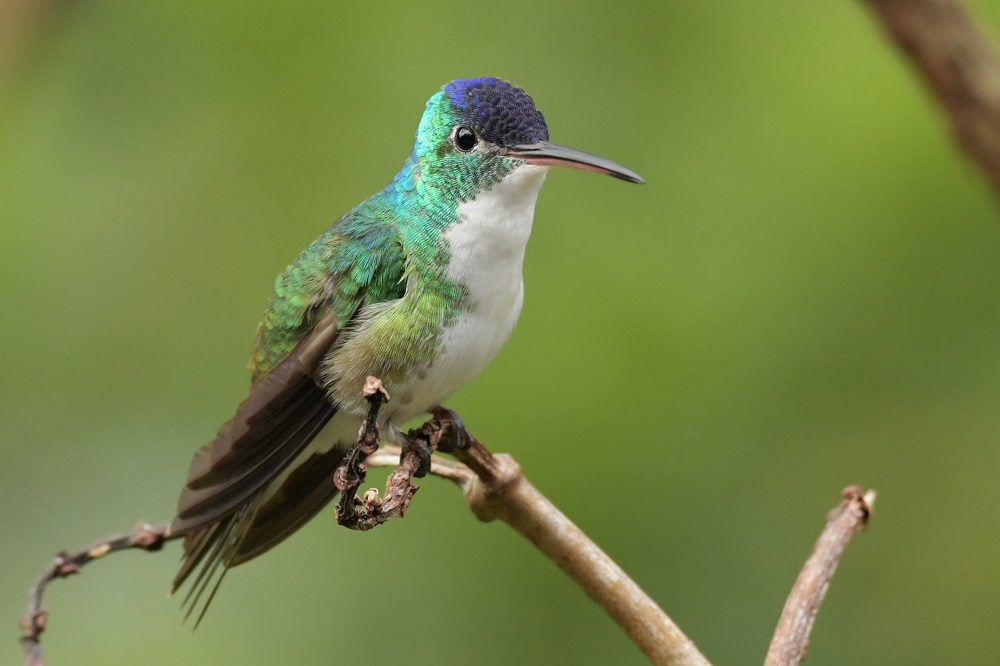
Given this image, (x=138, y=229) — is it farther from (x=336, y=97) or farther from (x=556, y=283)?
(x=556, y=283)

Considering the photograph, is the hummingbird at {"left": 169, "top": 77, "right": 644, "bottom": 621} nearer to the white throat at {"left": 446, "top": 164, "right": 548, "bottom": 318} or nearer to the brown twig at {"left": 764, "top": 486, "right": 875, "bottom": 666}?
the white throat at {"left": 446, "top": 164, "right": 548, "bottom": 318}

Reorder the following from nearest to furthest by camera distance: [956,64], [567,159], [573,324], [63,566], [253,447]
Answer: [956,64] → [63,566] → [253,447] → [567,159] → [573,324]

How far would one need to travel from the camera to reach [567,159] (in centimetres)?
312

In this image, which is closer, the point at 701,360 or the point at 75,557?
the point at 75,557

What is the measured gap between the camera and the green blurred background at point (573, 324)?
4121 mm

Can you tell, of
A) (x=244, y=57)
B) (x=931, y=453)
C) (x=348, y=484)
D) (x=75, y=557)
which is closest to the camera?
(x=348, y=484)

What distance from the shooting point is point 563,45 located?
4.68 m

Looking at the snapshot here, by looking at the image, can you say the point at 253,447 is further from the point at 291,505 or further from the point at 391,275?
the point at 391,275

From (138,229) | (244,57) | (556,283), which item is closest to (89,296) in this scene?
(138,229)

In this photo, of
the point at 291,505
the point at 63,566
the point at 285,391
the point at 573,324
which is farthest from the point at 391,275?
the point at 573,324

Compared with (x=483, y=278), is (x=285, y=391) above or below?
below

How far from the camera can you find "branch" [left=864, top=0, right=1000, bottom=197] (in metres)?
2.28

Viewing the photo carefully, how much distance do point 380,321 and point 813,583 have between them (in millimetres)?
1202

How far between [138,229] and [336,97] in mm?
1054
